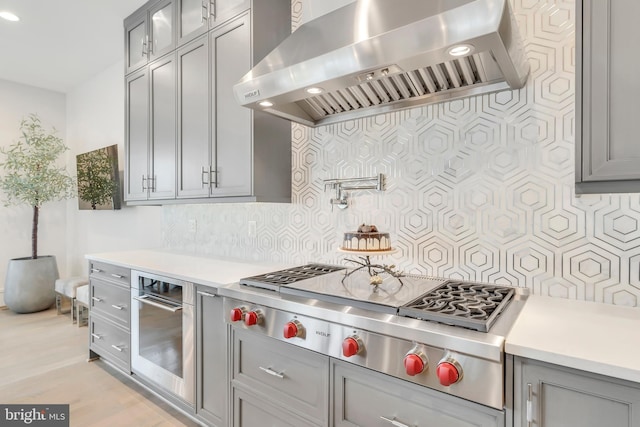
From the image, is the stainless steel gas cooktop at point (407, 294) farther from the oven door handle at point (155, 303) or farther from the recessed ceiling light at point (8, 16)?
the recessed ceiling light at point (8, 16)

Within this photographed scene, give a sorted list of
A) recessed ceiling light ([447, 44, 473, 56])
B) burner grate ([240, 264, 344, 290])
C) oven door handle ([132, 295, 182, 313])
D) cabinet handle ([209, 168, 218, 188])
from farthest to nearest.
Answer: cabinet handle ([209, 168, 218, 188]) < oven door handle ([132, 295, 182, 313]) < burner grate ([240, 264, 344, 290]) < recessed ceiling light ([447, 44, 473, 56])

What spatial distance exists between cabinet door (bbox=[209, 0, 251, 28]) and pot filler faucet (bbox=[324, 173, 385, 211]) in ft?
3.76

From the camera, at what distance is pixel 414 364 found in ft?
3.40

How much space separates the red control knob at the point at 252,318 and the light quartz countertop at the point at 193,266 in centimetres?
29

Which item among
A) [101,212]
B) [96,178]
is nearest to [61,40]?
[96,178]

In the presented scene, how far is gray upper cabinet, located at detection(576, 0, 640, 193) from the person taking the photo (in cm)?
102

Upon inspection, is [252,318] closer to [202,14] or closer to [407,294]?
[407,294]

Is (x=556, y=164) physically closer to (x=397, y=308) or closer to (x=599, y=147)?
(x=599, y=147)

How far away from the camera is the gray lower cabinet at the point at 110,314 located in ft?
7.91

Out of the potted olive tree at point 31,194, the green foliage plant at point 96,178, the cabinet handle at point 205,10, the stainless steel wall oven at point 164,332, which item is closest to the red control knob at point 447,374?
the stainless steel wall oven at point 164,332

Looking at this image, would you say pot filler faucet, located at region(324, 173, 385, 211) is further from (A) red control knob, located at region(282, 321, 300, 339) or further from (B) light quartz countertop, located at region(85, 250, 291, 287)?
(A) red control knob, located at region(282, 321, 300, 339)

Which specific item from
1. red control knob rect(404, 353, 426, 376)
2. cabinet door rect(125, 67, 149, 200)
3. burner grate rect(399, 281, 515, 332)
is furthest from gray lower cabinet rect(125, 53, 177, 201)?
red control knob rect(404, 353, 426, 376)

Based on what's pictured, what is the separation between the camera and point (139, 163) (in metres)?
2.88

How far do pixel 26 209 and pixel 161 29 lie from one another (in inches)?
142
